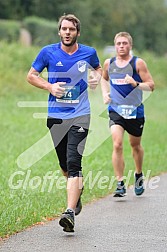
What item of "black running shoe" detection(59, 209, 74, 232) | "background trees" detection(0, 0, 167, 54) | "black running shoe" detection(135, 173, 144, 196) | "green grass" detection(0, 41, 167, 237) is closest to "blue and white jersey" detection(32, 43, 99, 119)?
"black running shoe" detection(59, 209, 74, 232)

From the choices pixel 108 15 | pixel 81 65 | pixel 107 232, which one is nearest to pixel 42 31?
pixel 108 15

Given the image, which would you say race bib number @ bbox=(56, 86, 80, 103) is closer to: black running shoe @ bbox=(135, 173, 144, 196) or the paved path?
the paved path

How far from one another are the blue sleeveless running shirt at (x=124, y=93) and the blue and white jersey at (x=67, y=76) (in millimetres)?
2355

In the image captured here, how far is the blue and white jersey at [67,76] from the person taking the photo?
28.6ft

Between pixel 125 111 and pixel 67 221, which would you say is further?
pixel 125 111

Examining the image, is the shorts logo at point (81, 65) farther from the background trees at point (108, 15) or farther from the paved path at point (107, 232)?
the background trees at point (108, 15)

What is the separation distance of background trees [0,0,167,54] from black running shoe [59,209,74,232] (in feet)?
186

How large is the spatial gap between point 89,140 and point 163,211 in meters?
7.73

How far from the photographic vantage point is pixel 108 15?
8181cm

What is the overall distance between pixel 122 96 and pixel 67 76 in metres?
2.60

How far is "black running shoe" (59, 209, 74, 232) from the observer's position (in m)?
8.05

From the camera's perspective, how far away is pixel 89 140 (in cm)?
1752

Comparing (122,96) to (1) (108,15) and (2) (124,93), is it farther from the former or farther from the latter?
(1) (108,15)

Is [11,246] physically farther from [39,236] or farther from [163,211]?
[163,211]
